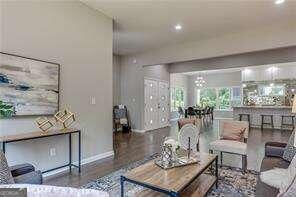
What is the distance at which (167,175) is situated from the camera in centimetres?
218

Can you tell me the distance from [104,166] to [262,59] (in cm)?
627

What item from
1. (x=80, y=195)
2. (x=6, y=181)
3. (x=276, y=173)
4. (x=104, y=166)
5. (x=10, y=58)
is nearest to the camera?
(x=80, y=195)

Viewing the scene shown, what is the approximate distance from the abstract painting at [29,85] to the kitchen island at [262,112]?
8.79 metres

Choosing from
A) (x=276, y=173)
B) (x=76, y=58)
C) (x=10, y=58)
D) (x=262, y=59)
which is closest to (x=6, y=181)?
(x=10, y=58)

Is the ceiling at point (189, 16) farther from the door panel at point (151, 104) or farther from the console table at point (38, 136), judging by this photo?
the door panel at point (151, 104)

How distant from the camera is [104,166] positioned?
3.83 meters

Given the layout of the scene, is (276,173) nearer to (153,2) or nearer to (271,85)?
(153,2)

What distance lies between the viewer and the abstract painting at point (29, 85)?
9.20 ft

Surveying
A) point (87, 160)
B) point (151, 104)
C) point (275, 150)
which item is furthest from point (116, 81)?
point (275, 150)

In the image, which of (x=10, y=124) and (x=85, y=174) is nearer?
(x=10, y=124)

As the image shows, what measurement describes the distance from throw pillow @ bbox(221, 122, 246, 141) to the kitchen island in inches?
243

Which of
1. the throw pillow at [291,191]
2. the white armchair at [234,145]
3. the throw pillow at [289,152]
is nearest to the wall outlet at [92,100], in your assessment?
the white armchair at [234,145]

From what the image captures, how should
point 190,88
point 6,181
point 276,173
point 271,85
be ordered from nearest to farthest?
point 6,181 < point 276,173 < point 271,85 < point 190,88

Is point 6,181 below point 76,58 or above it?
below
